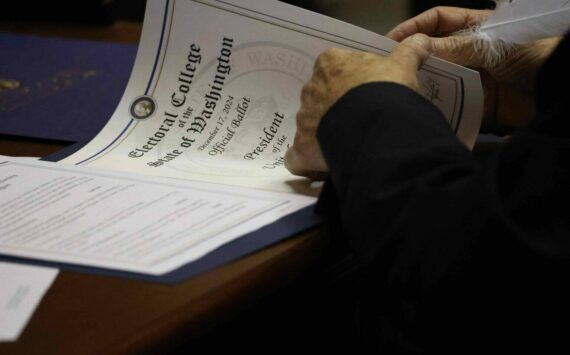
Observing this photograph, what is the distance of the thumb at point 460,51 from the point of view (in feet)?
2.44

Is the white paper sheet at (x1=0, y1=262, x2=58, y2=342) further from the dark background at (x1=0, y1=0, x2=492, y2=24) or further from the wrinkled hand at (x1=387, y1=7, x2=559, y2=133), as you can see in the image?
the dark background at (x1=0, y1=0, x2=492, y2=24)

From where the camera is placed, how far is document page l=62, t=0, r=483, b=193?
0.75 meters

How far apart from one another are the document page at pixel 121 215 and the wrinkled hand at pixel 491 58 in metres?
0.30

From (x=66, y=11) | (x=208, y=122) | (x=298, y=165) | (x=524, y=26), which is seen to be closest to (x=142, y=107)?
(x=208, y=122)

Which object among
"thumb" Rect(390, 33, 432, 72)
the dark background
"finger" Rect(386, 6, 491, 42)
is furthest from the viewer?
the dark background

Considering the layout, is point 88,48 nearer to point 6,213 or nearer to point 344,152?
point 6,213

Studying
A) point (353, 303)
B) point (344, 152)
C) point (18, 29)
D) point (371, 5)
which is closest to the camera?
point (344, 152)

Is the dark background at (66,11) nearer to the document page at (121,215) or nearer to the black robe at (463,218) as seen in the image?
the document page at (121,215)

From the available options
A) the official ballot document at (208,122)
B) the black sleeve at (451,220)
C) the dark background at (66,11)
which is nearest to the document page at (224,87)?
the official ballot document at (208,122)

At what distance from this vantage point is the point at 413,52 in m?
0.67

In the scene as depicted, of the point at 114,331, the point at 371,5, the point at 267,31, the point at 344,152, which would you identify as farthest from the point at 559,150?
the point at 371,5

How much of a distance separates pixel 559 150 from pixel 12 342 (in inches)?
15.1

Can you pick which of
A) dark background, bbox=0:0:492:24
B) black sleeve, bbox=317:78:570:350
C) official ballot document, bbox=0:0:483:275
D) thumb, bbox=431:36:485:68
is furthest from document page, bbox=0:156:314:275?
dark background, bbox=0:0:492:24

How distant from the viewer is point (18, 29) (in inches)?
59.1
